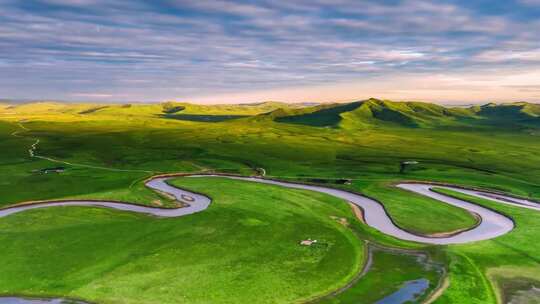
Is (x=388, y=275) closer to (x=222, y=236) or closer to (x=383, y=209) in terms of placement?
(x=222, y=236)

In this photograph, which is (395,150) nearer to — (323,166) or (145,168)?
(323,166)

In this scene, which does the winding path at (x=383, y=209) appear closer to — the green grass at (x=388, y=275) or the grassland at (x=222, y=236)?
the grassland at (x=222, y=236)

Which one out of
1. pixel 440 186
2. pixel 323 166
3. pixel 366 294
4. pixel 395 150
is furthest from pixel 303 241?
pixel 395 150

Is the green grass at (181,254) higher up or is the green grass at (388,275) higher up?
the green grass at (181,254)

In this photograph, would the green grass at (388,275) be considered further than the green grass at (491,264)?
No

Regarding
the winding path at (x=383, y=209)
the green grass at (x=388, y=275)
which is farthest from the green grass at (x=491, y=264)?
the winding path at (x=383, y=209)

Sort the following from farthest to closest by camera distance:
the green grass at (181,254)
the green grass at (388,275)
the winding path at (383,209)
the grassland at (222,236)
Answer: the winding path at (383,209)
the grassland at (222,236)
the green grass at (388,275)
the green grass at (181,254)

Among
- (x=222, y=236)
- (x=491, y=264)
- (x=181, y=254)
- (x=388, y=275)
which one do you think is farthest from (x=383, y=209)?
(x=181, y=254)
